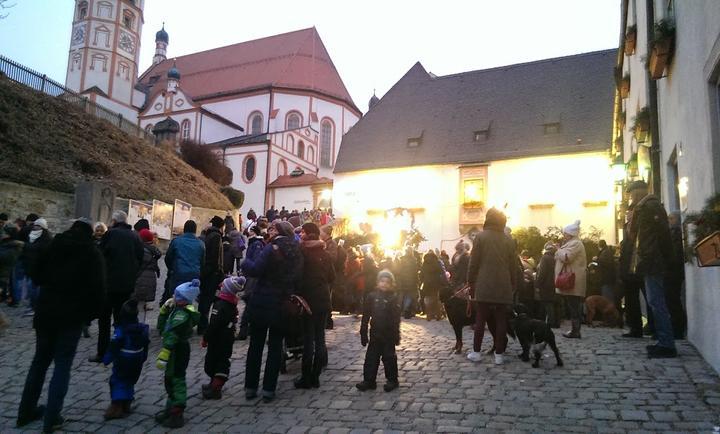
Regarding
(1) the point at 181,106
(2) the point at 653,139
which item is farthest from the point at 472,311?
(1) the point at 181,106

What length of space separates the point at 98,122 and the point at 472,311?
25.7 m

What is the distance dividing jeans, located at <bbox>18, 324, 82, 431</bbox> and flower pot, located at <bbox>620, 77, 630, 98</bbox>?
49.3 ft

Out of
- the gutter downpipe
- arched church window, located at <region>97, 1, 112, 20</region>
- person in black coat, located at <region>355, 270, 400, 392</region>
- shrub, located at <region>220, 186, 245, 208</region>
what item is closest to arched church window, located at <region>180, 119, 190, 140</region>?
arched church window, located at <region>97, 1, 112, 20</region>

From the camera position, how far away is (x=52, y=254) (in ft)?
18.0

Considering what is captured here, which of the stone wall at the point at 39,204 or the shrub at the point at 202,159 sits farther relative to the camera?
the shrub at the point at 202,159

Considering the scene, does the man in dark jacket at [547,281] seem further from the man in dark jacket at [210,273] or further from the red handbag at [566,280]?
the man in dark jacket at [210,273]

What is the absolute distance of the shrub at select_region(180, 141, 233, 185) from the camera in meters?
41.5

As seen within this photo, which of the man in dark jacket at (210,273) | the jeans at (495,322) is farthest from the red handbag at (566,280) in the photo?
the man in dark jacket at (210,273)

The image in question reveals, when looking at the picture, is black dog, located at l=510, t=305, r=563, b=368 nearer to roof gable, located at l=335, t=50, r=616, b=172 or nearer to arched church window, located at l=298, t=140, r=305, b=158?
roof gable, located at l=335, t=50, r=616, b=172

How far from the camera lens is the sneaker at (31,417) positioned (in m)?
5.39

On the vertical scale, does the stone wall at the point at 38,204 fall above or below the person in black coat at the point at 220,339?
above

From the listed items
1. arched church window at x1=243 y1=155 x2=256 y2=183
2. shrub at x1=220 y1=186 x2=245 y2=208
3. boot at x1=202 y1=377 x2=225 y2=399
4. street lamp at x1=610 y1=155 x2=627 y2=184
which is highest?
arched church window at x1=243 y1=155 x2=256 y2=183

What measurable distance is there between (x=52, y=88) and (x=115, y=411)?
26807mm

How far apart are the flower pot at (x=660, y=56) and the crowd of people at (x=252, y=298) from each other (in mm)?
2183
